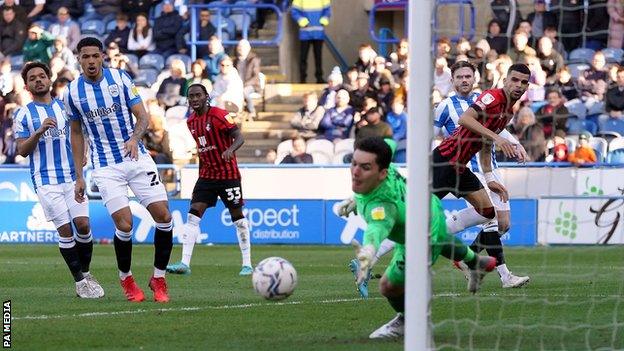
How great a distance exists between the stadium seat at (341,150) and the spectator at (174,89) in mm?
3764

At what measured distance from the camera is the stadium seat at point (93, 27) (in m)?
28.3

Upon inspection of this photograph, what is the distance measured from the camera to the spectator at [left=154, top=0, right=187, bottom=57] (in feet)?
89.6

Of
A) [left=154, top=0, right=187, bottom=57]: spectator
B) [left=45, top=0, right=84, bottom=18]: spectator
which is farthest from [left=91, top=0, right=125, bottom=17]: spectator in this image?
[left=154, top=0, right=187, bottom=57]: spectator

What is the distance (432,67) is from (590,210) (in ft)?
36.9

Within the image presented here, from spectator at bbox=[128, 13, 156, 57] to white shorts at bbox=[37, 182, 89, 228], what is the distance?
50.2 ft

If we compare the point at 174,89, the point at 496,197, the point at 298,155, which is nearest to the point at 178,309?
the point at 496,197

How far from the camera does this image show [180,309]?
423 inches

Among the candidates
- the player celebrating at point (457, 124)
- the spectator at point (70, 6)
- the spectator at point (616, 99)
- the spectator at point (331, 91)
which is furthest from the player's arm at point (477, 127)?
the spectator at point (70, 6)

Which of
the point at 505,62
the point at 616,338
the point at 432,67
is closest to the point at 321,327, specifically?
the point at 616,338

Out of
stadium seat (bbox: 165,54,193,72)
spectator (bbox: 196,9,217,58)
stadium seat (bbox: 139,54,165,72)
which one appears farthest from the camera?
stadium seat (bbox: 139,54,165,72)

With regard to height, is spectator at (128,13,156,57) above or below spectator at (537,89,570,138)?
above

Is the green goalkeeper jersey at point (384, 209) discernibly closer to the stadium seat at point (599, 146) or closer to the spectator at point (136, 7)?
the stadium seat at point (599, 146)

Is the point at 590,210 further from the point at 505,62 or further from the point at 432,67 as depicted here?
the point at 432,67

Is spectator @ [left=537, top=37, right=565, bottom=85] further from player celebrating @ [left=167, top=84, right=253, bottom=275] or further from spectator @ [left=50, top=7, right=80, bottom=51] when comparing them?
spectator @ [left=50, top=7, right=80, bottom=51]
